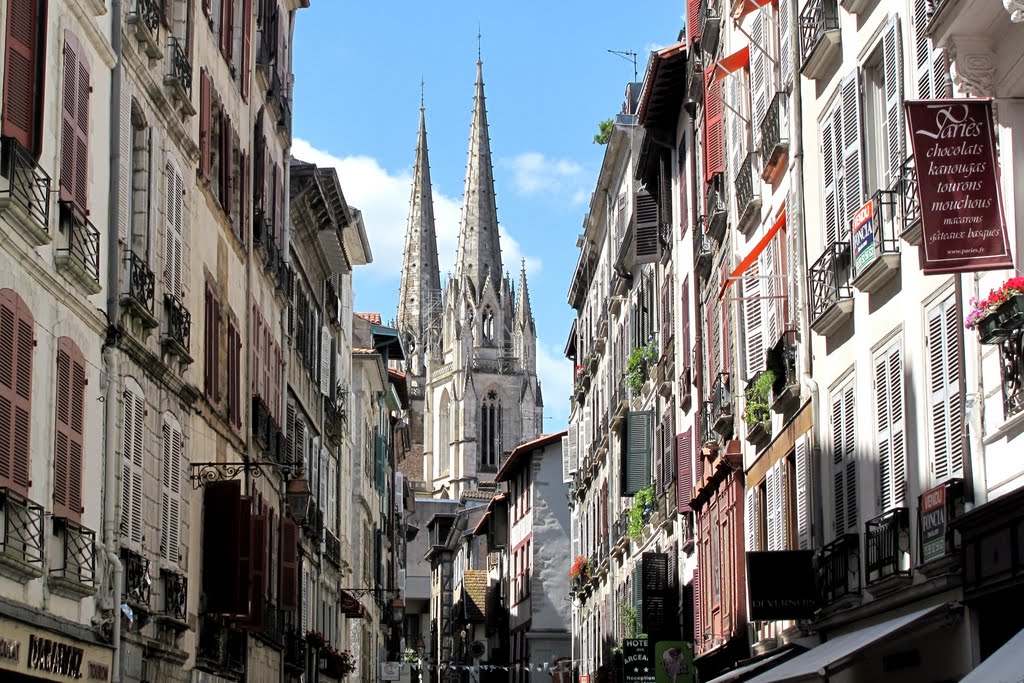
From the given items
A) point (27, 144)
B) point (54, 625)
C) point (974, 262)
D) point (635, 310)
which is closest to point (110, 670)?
point (54, 625)

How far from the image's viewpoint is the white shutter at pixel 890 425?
17375mm

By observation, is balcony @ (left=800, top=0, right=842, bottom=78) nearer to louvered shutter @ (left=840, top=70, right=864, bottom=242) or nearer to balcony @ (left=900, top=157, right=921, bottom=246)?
louvered shutter @ (left=840, top=70, right=864, bottom=242)

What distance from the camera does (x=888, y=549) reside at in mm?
17594

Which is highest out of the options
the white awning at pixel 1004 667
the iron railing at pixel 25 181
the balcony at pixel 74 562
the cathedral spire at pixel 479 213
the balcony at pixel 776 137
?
the cathedral spire at pixel 479 213

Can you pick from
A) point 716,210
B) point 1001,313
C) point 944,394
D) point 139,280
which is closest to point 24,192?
point 139,280

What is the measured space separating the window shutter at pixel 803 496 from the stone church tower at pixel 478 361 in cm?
16211

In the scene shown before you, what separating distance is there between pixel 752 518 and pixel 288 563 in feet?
27.0

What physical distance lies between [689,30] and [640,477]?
10834 millimetres

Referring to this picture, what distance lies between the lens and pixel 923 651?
56.4 ft

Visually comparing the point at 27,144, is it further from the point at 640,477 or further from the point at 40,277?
the point at 640,477

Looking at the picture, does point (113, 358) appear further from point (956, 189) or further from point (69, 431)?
point (956, 189)

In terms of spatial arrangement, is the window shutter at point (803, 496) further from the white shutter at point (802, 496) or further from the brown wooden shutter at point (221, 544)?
the brown wooden shutter at point (221, 544)

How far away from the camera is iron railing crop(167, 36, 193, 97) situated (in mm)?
22000

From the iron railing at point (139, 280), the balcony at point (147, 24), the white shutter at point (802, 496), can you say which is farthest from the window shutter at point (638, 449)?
the iron railing at point (139, 280)
